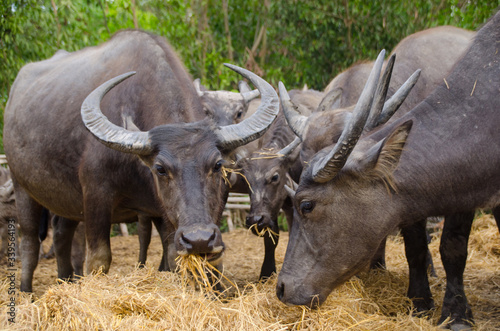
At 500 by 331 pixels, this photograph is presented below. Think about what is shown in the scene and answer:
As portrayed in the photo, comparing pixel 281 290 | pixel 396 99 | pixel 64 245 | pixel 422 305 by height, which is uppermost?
pixel 396 99

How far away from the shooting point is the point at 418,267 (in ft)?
15.5

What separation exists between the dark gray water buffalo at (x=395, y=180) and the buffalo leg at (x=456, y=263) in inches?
31.9

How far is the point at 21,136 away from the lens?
20.4 ft

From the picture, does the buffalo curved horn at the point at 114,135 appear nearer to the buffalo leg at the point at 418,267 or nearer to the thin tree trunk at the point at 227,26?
the buffalo leg at the point at 418,267

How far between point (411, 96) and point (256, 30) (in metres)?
7.20

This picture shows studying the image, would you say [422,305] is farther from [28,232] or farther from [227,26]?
[227,26]

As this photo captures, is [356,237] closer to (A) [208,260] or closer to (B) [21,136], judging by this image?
(A) [208,260]

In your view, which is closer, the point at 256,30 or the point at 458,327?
the point at 458,327

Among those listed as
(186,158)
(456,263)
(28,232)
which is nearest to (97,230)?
(186,158)

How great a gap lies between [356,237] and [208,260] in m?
1.16

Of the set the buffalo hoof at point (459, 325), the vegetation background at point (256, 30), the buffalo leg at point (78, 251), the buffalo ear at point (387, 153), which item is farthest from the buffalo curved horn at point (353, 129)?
the vegetation background at point (256, 30)

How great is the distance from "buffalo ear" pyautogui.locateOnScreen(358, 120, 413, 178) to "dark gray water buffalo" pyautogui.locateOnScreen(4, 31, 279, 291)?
4.15 ft

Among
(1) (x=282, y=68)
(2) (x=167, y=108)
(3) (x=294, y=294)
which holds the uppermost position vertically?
(2) (x=167, y=108)

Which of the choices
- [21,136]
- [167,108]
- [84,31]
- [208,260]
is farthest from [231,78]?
[208,260]
